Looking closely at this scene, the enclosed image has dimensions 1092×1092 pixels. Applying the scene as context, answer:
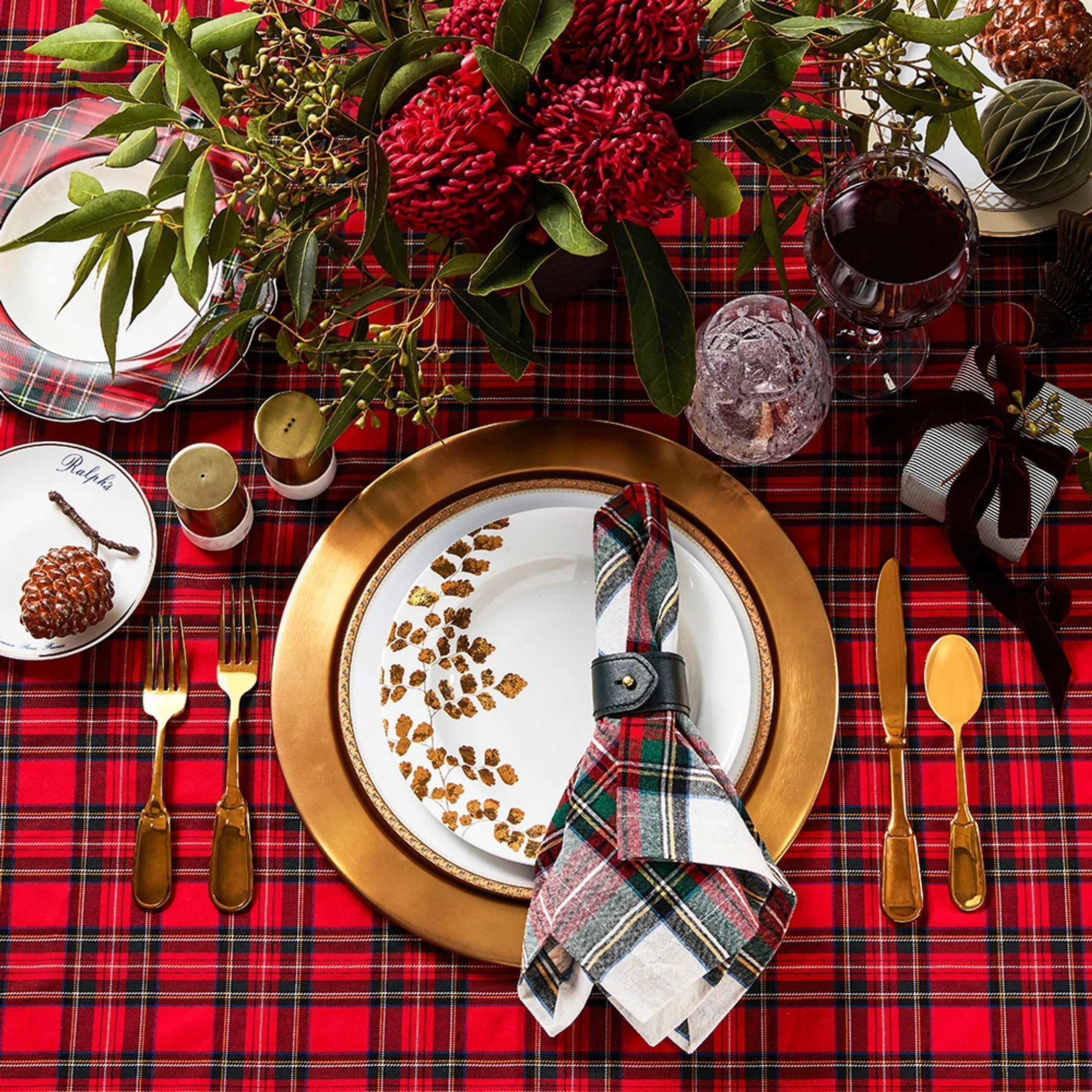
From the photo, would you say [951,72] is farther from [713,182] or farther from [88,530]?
[88,530]

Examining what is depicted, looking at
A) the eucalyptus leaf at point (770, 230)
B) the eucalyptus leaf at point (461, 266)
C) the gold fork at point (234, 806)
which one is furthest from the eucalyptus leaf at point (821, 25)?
the gold fork at point (234, 806)

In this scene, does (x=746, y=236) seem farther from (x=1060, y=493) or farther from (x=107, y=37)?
(x=107, y=37)

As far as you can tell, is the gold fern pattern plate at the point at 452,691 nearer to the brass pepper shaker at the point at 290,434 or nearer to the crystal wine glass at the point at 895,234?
the brass pepper shaker at the point at 290,434

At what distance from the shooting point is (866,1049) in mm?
937

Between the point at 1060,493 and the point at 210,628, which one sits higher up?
the point at 1060,493

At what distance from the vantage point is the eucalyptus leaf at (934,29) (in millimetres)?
618

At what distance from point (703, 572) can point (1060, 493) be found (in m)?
0.36

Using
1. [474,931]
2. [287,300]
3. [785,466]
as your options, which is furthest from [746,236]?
[474,931]

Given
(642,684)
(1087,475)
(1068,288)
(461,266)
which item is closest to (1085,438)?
(1087,475)

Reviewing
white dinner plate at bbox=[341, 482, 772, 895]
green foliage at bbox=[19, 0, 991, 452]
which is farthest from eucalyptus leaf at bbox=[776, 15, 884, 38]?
white dinner plate at bbox=[341, 482, 772, 895]

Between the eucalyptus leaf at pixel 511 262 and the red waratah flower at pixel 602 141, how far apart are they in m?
0.04

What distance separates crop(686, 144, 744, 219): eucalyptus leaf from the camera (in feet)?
2.16

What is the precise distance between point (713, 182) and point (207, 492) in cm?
53

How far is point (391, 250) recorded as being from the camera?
73 centimetres
